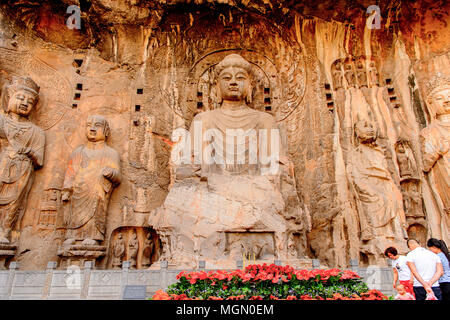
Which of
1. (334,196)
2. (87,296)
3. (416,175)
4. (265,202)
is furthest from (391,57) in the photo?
(87,296)

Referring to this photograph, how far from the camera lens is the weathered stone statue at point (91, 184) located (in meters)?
6.17

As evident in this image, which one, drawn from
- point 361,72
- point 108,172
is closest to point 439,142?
point 361,72

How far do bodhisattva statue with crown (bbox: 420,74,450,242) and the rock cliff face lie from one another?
0.02 metres

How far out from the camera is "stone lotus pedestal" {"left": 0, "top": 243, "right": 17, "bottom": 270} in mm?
5775

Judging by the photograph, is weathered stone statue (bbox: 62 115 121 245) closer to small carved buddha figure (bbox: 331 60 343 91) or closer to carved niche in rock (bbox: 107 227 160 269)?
carved niche in rock (bbox: 107 227 160 269)

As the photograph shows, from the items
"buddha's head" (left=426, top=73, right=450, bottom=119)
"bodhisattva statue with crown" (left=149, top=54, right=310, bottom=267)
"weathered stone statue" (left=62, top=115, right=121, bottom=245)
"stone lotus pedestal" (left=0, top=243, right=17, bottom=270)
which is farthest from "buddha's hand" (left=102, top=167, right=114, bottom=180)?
"buddha's head" (left=426, top=73, right=450, bottom=119)

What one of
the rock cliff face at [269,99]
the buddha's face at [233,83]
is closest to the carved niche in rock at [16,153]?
the rock cliff face at [269,99]

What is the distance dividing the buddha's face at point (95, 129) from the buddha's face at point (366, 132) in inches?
184

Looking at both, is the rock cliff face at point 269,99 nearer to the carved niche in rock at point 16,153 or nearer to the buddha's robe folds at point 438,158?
the buddha's robe folds at point 438,158

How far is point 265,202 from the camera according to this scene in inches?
217

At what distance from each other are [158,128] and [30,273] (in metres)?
3.62

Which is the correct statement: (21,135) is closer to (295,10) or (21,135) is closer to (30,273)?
(30,273)

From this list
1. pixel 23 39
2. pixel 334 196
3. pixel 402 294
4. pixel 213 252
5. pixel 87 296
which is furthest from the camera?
pixel 23 39

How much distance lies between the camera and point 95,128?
22.3ft
